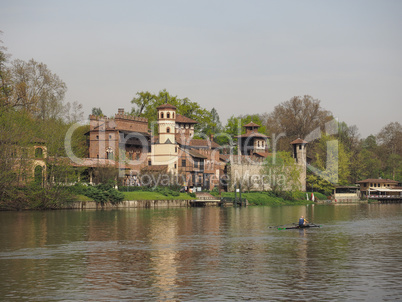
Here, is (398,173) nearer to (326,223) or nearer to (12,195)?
(326,223)

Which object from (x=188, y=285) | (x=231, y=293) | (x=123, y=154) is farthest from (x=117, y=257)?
(x=123, y=154)

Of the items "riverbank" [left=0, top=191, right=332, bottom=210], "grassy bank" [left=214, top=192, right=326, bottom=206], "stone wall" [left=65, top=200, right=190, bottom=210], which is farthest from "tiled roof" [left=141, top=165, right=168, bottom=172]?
"stone wall" [left=65, top=200, right=190, bottom=210]

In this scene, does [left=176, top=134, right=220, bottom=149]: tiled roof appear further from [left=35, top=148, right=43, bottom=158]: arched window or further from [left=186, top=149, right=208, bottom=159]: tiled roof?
[left=35, top=148, right=43, bottom=158]: arched window

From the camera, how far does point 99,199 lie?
68.2 metres

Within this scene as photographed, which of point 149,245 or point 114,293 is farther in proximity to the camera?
point 149,245

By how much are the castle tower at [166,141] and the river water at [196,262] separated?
4264 cm

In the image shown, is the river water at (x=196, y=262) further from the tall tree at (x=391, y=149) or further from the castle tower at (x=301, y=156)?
the tall tree at (x=391, y=149)

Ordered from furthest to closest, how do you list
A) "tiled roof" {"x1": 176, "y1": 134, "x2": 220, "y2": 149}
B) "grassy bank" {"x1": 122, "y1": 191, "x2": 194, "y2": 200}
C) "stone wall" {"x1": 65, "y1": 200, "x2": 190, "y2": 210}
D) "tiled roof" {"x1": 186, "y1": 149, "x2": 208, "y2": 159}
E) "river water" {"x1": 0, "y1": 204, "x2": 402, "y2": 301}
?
"tiled roof" {"x1": 176, "y1": 134, "x2": 220, "y2": 149}, "tiled roof" {"x1": 186, "y1": 149, "x2": 208, "y2": 159}, "grassy bank" {"x1": 122, "y1": 191, "x2": 194, "y2": 200}, "stone wall" {"x1": 65, "y1": 200, "x2": 190, "y2": 210}, "river water" {"x1": 0, "y1": 204, "x2": 402, "y2": 301}

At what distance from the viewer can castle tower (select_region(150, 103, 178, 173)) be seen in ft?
295

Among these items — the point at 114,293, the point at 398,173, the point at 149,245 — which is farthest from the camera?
the point at 398,173

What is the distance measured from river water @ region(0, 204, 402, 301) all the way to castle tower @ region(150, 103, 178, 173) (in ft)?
140

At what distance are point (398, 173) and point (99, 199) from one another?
7916 centimetres

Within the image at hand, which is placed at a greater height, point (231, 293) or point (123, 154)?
point (123, 154)

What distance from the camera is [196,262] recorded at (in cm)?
2838
